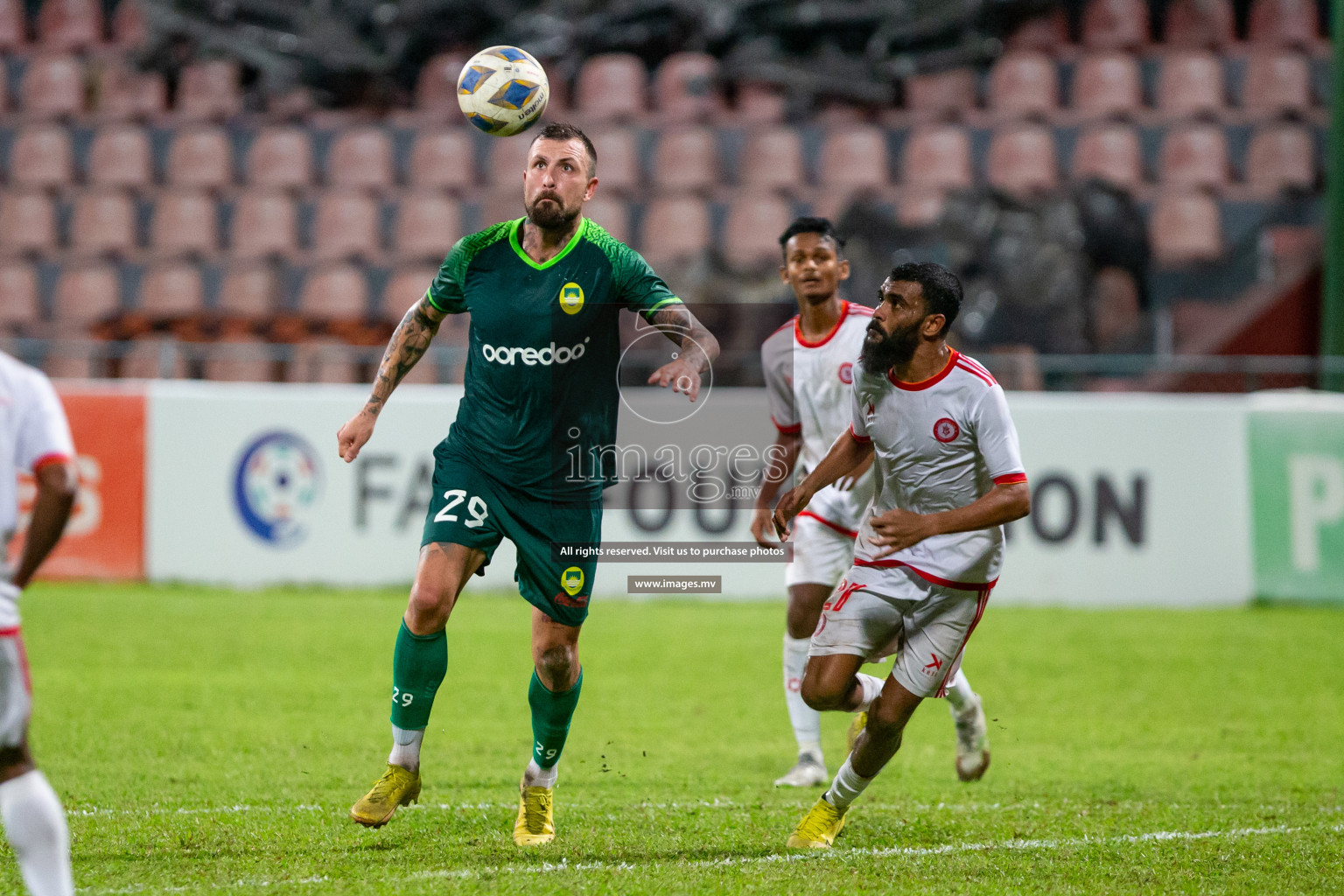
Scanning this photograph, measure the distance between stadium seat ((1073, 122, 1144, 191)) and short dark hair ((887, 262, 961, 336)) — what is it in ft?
44.0

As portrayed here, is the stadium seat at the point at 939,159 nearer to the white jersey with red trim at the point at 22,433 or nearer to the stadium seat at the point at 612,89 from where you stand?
the stadium seat at the point at 612,89

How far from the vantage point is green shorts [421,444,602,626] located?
17.8 feet

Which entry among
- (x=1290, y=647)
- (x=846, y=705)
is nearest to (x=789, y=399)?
(x=846, y=705)

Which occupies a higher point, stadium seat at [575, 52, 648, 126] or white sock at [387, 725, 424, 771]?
stadium seat at [575, 52, 648, 126]

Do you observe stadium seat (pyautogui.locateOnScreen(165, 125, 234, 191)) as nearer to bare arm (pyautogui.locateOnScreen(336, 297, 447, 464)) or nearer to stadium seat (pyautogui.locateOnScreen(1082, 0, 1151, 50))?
stadium seat (pyautogui.locateOnScreen(1082, 0, 1151, 50))

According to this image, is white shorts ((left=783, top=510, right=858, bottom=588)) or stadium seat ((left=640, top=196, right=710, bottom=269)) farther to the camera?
stadium seat ((left=640, top=196, right=710, bottom=269))

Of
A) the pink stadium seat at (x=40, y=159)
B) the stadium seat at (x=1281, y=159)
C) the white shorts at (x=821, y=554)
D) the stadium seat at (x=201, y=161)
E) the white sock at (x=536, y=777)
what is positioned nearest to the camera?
the white sock at (x=536, y=777)

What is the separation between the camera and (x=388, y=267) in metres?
17.9

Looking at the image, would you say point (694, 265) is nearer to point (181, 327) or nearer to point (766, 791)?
point (181, 327)

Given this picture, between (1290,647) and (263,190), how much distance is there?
45.9 ft

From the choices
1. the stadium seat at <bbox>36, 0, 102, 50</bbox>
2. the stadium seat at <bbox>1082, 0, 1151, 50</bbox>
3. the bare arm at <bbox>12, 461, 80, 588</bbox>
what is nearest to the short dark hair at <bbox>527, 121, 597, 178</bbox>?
the bare arm at <bbox>12, 461, 80, 588</bbox>

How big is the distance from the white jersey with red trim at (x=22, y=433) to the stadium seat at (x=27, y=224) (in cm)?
1659

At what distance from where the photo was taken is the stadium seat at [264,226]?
734 inches

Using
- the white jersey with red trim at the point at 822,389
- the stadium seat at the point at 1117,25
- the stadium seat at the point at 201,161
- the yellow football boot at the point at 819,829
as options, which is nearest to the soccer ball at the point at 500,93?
the white jersey with red trim at the point at 822,389
